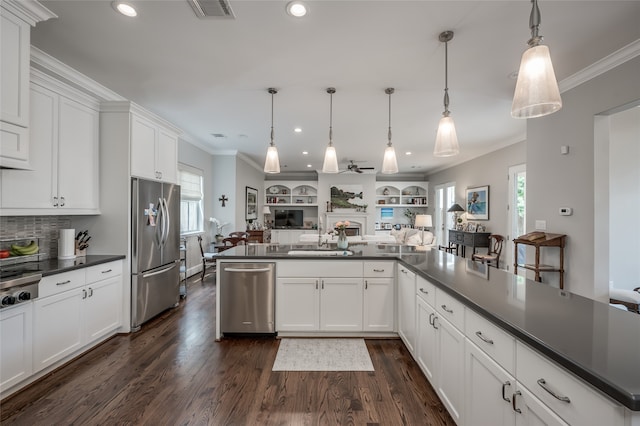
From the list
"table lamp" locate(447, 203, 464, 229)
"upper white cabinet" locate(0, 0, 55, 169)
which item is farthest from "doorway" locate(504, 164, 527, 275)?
"upper white cabinet" locate(0, 0, 55, 169)

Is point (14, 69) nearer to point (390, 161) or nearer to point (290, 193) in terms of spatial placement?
point (390, 161)

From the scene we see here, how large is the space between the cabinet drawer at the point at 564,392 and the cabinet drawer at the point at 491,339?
44 mm

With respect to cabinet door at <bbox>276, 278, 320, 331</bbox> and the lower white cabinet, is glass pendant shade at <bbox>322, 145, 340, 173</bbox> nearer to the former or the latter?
cabinet door at <bbox>276, 278, 320, 331</bbox>

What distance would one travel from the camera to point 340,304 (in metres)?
3.08

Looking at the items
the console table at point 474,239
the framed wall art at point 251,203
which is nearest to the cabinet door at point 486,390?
the console table at point 474,239

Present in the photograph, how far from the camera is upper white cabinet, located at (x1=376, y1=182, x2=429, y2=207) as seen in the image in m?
10.6

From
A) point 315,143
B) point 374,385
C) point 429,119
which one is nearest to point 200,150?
point 315,143

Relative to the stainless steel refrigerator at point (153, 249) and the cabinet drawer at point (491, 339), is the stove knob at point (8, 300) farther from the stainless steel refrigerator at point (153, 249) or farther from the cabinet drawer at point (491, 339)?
the cabinet drawer at point (491, 339)

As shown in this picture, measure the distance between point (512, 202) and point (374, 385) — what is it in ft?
17.3

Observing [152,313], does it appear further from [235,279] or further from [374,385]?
[374,385]

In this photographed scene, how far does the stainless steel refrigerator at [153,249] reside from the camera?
3.34 metres

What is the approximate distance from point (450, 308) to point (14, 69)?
3424 millimetres

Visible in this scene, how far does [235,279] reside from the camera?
10.2ft

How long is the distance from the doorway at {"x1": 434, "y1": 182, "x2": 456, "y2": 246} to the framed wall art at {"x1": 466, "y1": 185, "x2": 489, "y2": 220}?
1074mm
